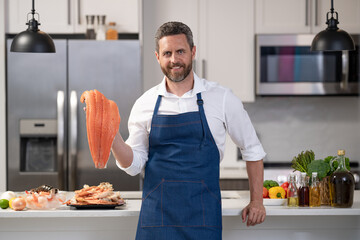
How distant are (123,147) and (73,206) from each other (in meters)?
0.45

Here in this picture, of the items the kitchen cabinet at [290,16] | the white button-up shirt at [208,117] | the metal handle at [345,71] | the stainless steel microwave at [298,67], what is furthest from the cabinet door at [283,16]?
the white button-up shirt at [208,117]

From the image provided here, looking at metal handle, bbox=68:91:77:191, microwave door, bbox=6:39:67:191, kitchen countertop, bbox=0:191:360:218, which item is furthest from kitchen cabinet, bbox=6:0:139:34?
kitchen countertop, bbox=0:191:360:218

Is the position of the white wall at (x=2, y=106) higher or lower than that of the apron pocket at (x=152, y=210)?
higher

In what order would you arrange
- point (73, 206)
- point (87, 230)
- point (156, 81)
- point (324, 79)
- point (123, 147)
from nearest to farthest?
point (123, 147)
point (73, 206)
point (87, 230)
point (324, 79)
point (156, 81)

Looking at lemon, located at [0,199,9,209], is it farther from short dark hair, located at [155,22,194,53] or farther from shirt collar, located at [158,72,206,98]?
short dark hair, located at [155,22,194,53]

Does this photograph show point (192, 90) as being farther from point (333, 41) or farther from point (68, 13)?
point (68, 13)

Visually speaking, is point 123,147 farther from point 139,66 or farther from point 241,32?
point 241,32

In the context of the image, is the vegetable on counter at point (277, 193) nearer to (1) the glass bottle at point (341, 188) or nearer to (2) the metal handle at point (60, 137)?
(1) the glass bottle at point (341, 188)

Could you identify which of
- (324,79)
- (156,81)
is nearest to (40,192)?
(156,81)

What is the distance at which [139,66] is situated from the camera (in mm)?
3900

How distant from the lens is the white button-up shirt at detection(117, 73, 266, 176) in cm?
225

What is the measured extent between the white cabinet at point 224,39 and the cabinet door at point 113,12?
15.8 inches

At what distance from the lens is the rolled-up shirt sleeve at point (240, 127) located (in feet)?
7.39

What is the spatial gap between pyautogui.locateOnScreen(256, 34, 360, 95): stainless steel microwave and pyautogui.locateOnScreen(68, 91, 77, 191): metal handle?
1.41 meters
